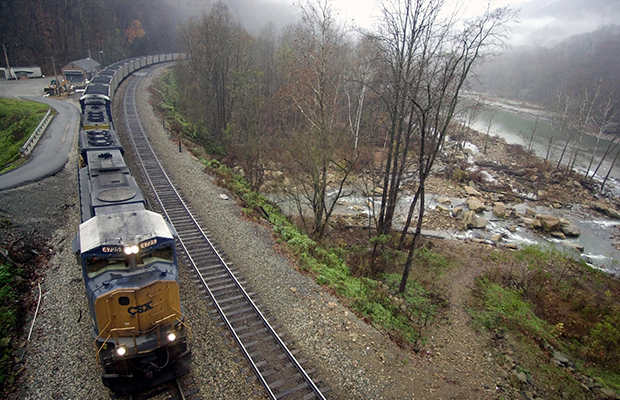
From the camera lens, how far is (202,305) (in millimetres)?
10734

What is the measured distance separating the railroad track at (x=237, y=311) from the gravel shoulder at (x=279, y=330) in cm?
35

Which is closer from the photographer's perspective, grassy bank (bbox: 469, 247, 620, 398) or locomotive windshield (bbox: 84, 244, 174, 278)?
locomotive windshield (bbox: 84, 244, 174, 278)

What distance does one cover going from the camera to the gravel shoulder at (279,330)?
323 inches

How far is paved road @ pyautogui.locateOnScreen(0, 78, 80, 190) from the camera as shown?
18.0 meters

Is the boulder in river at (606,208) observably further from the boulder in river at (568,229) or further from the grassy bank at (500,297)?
the grassy bank at (500,297)

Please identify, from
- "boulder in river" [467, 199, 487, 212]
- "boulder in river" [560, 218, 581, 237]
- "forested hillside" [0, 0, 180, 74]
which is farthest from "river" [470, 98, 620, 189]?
"forested hillside" [0, 0, 180, 74]

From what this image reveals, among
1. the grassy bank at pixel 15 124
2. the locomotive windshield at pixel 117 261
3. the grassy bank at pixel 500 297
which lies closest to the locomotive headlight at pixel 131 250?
the locomotive windshield at pixel 117 261

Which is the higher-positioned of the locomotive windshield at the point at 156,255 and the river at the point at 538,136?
the locomotive windshield at the point at 156,255

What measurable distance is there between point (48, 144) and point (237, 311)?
70.3ft

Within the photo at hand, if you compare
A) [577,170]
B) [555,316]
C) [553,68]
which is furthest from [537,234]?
[553,68]

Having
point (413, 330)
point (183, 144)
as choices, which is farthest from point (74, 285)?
point (183, 144)

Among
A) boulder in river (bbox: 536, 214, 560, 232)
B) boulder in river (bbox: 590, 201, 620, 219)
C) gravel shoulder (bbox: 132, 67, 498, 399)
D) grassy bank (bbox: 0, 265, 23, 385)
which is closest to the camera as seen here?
grassy bank (bbox: 0, 265, 23, 385)

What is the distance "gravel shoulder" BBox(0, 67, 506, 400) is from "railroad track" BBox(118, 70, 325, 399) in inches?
14.0

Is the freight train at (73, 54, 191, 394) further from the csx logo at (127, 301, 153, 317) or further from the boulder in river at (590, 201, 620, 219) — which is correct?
the boulder in river at (590, 201, 620, 219)
